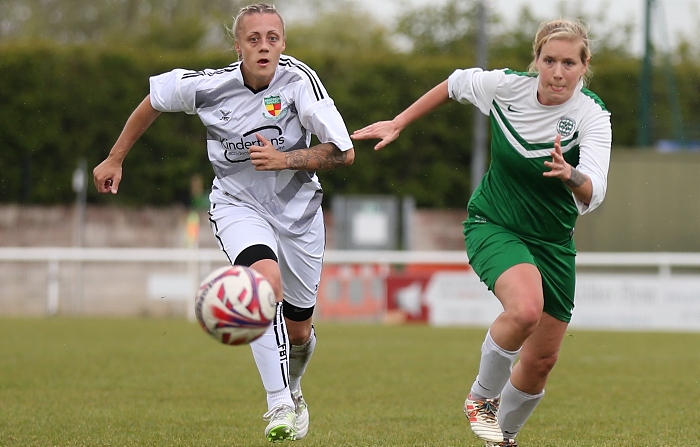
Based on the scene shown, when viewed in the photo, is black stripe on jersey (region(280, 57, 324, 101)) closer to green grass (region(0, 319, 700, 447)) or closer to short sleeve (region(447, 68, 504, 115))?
short sleeve (region(447, 68, 504, 115))

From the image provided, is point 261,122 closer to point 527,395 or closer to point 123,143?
point 123,143

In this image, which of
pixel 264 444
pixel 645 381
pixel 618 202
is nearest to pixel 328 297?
pixel 618 202

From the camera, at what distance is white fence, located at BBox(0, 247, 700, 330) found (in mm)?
18719

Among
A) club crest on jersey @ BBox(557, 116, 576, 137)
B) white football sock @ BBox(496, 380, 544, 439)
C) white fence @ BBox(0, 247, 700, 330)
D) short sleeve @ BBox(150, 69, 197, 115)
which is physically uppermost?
short sleeve @ BBox(150, 69, 197, 115)

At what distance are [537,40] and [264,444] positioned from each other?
278 cm

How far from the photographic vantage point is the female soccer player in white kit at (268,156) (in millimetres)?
5859

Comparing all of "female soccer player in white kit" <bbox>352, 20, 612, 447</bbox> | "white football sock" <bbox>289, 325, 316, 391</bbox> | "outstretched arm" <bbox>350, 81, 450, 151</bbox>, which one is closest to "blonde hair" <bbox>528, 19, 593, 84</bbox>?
"female soccer player in white kit" <bbox>352, 20, 612, 447</bbox>

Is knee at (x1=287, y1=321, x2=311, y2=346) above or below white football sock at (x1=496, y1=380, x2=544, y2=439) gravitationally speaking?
above

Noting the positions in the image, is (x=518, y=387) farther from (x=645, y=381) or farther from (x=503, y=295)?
(x=645, y=381)

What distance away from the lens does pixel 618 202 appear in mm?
22031

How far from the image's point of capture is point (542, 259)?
19.2 ft

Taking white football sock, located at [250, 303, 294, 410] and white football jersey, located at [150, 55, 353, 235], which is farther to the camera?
white football jersey, located at [150, 55, 353, 235]

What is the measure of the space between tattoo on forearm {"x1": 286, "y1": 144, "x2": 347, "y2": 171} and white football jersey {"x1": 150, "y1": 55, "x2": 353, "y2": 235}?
0.17 feet

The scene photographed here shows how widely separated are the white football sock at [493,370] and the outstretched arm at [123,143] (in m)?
2.30
